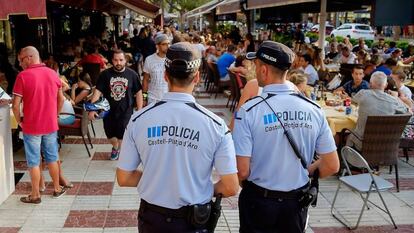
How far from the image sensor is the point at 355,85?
25.8 feet

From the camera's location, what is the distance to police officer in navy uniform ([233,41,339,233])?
2654 millimetres

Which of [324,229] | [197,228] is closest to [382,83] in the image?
[324,229]

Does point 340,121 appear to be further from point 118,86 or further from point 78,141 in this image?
point 78,141

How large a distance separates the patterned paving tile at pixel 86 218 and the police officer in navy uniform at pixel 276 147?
7.47 feet

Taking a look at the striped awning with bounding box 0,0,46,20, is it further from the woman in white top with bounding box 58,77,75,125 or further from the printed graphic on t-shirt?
the woman in white top with bounding box 58,77,75,125

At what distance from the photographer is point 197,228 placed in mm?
2400

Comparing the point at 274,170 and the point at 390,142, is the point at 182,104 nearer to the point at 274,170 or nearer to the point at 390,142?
the point at 274,170

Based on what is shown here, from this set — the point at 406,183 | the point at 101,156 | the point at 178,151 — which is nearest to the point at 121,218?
the point at 101,156

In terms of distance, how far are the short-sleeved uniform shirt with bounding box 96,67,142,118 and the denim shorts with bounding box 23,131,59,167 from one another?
4.40 feet

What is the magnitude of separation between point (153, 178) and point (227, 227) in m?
2.41

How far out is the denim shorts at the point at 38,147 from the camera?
4832 millimetres

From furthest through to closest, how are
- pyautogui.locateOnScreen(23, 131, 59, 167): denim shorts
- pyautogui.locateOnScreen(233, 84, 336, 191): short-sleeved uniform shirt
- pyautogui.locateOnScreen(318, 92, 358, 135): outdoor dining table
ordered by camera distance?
pyautogui.locateOnScreen(318, 92, 358, 135): outdoor dining table < pyautogui.locateOnScreen(23, 131, 59, 167): denim shorts < pyautogui.locateOnScreen(233, 84, 336, 191): short-sleeved uniform shirt

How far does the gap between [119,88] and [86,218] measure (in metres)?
1.95

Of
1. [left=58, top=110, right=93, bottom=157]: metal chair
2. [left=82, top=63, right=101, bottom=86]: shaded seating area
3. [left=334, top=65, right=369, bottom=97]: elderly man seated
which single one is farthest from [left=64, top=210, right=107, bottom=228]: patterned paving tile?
[left=82, top=63, right=101, bottom=86]: shaded seating area
